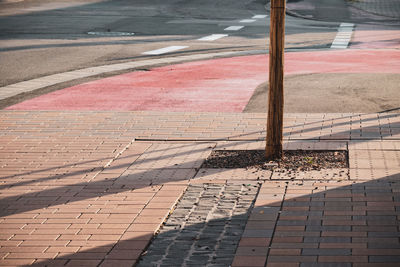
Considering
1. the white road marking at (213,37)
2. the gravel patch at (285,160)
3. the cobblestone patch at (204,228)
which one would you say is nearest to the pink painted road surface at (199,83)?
the gravel patch at (285,160)

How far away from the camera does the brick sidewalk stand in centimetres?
579

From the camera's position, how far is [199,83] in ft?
45.4

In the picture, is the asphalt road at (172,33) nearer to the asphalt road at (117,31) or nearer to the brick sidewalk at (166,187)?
the asphalt road at (117,31)

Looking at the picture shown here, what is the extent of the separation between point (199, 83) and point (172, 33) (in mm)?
10473

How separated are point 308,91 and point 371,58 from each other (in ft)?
15.9

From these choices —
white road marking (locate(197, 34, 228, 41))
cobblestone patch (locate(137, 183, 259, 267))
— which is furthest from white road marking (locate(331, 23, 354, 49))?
cobblestone patch (locate(137, 183, 259, 267))

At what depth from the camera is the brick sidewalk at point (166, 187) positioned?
228 inches

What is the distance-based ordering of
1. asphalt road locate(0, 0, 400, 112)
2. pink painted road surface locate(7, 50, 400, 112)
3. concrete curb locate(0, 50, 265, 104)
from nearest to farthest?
pink painted road surface locate(7, 50, 400, 112) → asphalt road locate(0, 0, 400, 112) → concrete curb locate(0, 50, 265, 104)

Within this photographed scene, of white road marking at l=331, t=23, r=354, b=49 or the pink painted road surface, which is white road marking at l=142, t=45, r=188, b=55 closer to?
the pink painted road surface

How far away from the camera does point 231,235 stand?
6.05m

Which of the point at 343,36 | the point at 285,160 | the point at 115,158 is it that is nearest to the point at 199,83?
the point at 115,158

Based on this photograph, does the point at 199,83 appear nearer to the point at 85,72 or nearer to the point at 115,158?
the point at 85,72

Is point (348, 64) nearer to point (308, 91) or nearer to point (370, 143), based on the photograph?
point (308, 91)

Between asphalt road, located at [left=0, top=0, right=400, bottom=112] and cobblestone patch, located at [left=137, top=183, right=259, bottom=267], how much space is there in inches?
168
